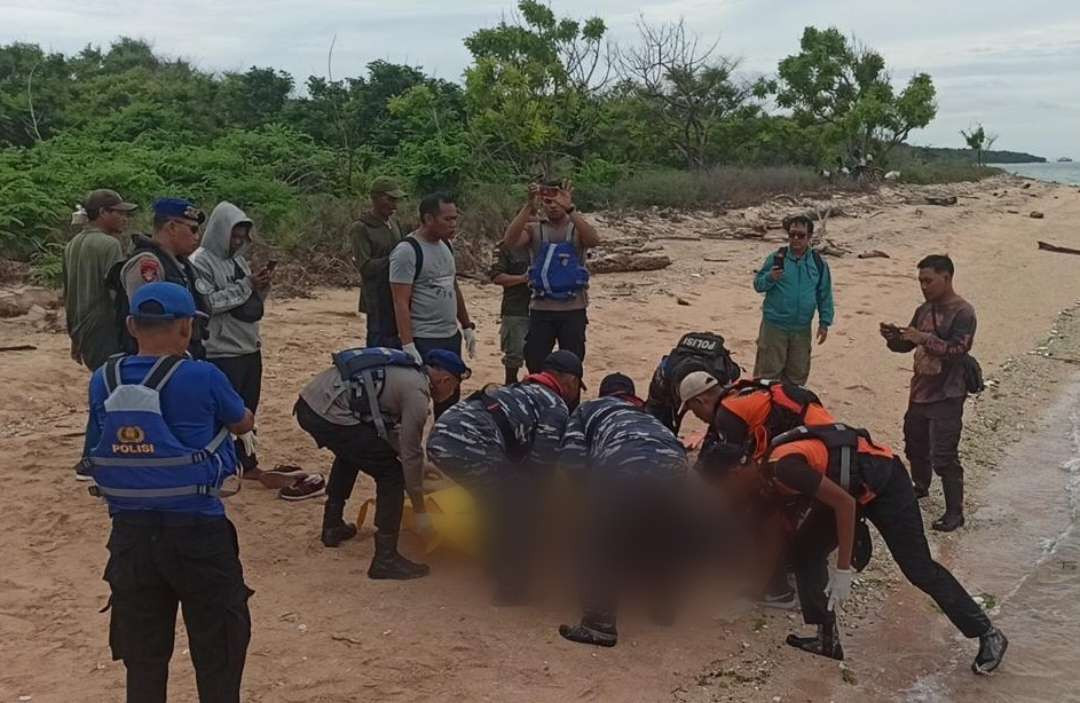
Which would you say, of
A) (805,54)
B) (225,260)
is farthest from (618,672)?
(805,54)

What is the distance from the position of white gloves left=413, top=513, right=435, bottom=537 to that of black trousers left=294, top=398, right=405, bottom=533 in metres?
0.09

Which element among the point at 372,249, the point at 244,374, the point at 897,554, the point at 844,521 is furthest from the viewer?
the point at 372,249

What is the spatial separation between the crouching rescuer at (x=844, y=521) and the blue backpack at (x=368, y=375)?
1707 millimetres

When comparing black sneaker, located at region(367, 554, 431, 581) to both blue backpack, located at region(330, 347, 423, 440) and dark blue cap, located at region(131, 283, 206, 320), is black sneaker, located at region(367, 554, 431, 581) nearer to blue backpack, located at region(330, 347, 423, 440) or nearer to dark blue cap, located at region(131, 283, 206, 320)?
blue backpack, located at region(330, 347, 423, 440)

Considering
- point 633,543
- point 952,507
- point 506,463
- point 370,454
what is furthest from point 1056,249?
point 370,454

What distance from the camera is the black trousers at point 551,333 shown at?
249 inches

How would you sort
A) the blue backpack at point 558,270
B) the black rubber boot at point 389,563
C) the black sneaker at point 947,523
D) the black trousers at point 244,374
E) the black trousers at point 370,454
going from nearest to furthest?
the black trousers at point 370,454, the black rubber boot at point 389,563, the black trousers at point 244,374, the black sneaker at point 947,523, the blue backpack at point 558,270

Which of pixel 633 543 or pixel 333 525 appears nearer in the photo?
pixel 633 543

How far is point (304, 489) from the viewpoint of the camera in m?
5.59

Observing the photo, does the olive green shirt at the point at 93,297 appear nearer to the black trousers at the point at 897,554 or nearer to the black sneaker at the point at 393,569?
the black sneaker at the point at 393,569

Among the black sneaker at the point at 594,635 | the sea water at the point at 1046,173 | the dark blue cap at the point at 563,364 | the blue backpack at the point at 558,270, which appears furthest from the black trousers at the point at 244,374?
the sea water at the point at 1046,173

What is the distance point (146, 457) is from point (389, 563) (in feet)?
6.45

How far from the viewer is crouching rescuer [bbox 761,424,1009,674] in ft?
12.3

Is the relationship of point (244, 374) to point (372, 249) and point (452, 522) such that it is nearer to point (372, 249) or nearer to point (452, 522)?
point (372, 249)
